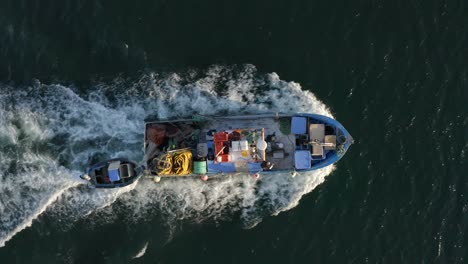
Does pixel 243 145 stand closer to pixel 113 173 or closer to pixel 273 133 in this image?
pixel 273 133

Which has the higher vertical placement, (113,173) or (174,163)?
(174,163)

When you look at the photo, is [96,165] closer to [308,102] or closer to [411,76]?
[308,102]

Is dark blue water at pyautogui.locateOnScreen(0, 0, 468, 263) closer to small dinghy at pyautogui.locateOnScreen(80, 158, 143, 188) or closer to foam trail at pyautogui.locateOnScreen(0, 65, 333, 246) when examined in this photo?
foam trail at pyautogui.locateOnScreen(0, 65, 333, 246)

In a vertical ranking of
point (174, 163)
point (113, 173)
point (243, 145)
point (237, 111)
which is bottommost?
point (113, 173)

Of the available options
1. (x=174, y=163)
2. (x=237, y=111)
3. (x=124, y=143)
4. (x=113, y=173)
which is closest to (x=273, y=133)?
(x=237, y=111)

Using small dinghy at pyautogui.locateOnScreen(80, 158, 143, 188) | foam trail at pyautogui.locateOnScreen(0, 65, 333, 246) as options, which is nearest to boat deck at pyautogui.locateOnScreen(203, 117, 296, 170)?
foam trail at pyautogui.locateOnScreen(0, 65, 333, 246)

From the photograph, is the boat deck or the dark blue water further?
the dark blue water
